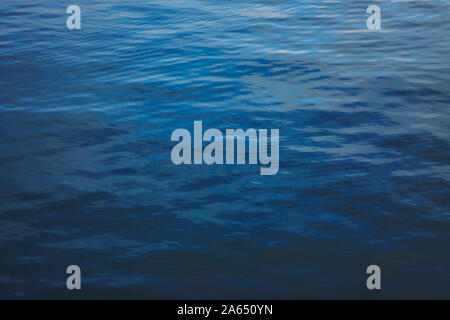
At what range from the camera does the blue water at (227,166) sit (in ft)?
18.1

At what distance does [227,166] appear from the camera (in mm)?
7402

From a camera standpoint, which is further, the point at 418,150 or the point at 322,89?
the point at 322,89

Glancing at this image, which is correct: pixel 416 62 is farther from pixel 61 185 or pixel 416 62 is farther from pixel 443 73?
pixel 61 185

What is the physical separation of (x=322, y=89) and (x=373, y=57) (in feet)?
6.24

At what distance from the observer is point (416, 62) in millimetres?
10312

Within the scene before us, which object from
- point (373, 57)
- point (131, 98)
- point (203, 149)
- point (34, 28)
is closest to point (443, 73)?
point (373, 57)

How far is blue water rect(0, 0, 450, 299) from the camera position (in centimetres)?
553

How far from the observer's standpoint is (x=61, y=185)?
7.01 m
